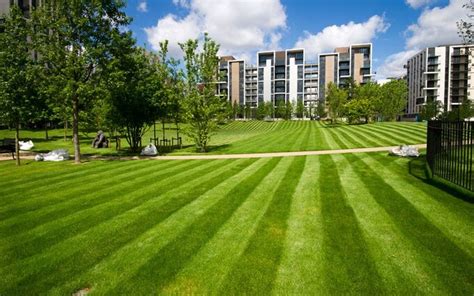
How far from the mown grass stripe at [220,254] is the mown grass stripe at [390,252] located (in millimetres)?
2791

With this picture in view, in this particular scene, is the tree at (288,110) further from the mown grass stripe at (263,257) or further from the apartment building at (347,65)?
the mown grass stripe at (263,257)

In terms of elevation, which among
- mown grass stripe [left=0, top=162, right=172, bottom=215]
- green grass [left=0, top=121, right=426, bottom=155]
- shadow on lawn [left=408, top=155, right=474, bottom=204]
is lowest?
mown grass stripe [left=0, top=162, right=172, bottom=215]

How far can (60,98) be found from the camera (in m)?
19.7

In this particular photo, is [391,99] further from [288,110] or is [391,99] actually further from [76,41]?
[76,41]

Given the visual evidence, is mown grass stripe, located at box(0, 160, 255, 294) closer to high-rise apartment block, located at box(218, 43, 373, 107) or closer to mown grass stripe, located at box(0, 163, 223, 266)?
mown grass stripe, located at box(0, 163, 223, 266)

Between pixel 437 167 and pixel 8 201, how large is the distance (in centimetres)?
1708

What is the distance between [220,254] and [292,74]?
133 meters

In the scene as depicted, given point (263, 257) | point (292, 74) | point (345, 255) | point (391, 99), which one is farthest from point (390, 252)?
point (292, 74)

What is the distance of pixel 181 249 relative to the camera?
21.8 feet

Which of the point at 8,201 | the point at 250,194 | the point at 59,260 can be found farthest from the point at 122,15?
the point at 59,260

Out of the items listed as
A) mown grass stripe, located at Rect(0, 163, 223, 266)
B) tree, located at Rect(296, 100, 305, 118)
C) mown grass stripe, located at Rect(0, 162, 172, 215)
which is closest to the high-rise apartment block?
tree, located at Rect(296, 100, 305, 118)

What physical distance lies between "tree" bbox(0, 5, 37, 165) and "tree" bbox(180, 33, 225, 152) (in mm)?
10961

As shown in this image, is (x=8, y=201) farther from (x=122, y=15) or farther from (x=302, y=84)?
(x=302, y=84)

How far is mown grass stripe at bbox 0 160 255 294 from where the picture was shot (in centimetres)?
559
